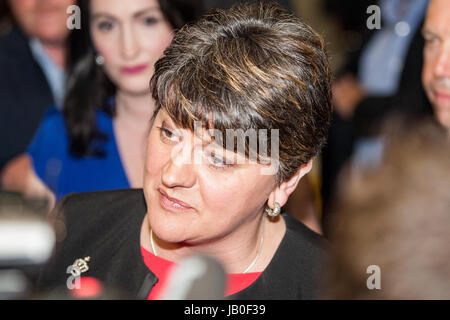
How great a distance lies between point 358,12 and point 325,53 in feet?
5.04

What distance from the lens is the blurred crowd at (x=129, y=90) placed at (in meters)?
2.06

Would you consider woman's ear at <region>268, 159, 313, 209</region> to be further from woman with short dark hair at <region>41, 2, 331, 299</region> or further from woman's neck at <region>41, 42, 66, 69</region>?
woman's neck at <region>41, 42, 66, 69</region>

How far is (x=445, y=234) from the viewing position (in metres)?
0.60

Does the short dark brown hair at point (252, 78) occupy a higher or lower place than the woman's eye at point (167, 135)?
higher

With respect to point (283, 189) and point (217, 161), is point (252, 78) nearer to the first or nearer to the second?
point (217, 161)

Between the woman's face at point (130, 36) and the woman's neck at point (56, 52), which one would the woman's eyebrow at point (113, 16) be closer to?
the woman's face at point (130, 36)

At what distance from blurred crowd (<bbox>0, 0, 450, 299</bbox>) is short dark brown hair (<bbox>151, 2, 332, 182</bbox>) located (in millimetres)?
174

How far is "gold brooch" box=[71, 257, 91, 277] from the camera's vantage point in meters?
1.52

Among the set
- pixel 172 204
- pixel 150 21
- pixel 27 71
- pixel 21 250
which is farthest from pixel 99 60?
pixel 172 204

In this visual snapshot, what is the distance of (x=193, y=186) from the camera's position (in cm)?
134

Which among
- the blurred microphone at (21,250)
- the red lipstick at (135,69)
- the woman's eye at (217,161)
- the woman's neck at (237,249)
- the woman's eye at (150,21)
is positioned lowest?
the blurred microphone at (21,250)

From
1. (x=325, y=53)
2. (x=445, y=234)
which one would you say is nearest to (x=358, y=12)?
→ (x=325, y=53)

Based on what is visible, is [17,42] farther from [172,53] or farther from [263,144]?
[263,144]

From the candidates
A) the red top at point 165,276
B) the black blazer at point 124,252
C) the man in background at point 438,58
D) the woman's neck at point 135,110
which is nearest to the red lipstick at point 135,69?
the woman's neck at point 135,110
